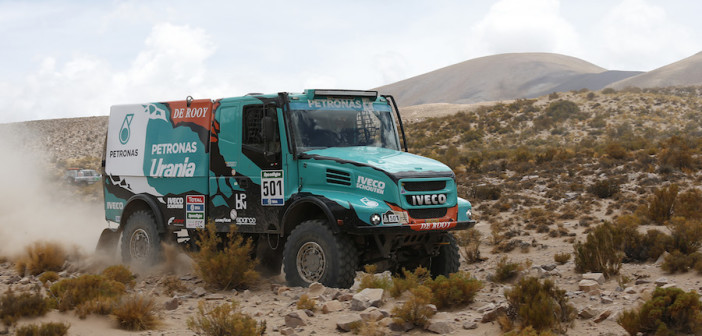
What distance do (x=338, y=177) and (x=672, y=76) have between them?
167 m

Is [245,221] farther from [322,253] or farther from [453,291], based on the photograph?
[453,291]

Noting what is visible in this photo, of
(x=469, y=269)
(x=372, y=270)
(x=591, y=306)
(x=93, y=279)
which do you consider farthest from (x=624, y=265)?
(x=93, y=279)

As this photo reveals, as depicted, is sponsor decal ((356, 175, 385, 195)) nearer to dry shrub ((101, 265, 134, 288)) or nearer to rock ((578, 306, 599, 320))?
rock ((578, 306, 599, 320))

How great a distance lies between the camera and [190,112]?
12883mm

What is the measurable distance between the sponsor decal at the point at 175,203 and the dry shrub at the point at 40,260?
280 centimetres

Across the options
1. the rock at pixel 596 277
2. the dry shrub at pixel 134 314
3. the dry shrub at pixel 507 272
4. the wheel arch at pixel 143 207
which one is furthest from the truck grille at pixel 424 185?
the wheel arch at pixel 143 207

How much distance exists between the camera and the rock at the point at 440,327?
7707 millimetres

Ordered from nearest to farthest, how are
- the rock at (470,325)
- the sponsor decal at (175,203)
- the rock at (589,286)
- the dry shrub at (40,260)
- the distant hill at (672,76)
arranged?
the rock at (470,325) < the rock at (589,286) < the sponsor decal at (175,203) < the dry shrub at (40,260) < the distant hill at (672,76)

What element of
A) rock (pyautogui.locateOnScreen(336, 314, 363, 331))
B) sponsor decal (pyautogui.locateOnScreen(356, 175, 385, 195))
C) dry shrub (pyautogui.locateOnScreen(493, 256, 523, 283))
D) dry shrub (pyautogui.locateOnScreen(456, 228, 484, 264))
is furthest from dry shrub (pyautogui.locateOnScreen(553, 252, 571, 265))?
rock (pyautogui.locateOnScreen(336, 314, 363, 331))

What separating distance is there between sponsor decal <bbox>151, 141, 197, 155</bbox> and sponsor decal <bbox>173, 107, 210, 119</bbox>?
1.63ft

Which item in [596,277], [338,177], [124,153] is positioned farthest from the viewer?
[124,153]

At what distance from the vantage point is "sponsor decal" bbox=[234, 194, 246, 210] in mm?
11875

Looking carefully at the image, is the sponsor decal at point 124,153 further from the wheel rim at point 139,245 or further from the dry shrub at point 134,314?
the dry shrub at point 134,314

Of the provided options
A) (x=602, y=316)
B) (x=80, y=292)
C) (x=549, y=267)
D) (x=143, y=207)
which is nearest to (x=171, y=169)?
(x=143, y=207)
